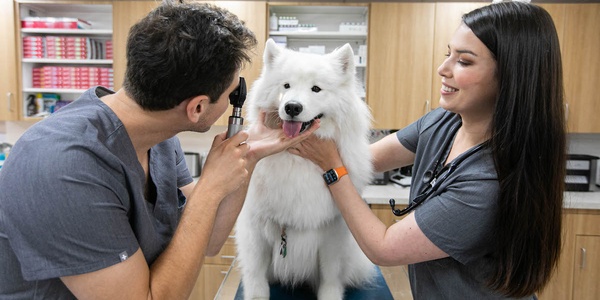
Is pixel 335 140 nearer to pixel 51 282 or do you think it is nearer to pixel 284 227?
pixel 284 227

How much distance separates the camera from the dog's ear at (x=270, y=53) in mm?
1568

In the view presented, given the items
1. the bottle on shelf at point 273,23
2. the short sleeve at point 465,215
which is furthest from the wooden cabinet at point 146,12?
the short sleeve at point 465,215

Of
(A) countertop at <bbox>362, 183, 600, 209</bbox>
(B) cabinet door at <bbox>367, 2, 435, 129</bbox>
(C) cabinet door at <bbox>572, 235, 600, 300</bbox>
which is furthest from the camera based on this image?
(B) cabinet door at <bbox>367, 2, 435, 129</bbox>

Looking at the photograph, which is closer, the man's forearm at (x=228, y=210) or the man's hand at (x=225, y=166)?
the man's hand at (x=225, y=166)

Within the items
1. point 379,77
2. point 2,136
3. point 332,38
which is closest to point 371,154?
point 379,77

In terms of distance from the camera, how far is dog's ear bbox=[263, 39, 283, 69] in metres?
1.57

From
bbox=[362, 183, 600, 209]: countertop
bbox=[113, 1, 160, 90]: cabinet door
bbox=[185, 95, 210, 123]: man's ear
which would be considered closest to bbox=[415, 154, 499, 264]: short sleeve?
bbox=[185, 95, 210, 123]: man's ear

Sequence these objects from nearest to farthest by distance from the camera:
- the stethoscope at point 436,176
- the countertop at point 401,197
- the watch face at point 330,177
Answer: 1. the stethoscope at point 436,176
2. the watch face at point 330,177
3. the countertop at point 401,197

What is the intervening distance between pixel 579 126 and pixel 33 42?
4.81 m

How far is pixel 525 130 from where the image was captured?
3.42 feet

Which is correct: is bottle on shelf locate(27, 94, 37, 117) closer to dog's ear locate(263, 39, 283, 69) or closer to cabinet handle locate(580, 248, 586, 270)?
dog's ear locate(263, 39, 283, 69)

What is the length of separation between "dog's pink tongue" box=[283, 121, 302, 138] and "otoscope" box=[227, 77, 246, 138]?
0.27m

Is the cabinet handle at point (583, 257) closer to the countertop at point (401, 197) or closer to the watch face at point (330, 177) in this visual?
the countertop at point (401, 197)

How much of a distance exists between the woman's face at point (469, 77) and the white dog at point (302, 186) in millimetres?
437
